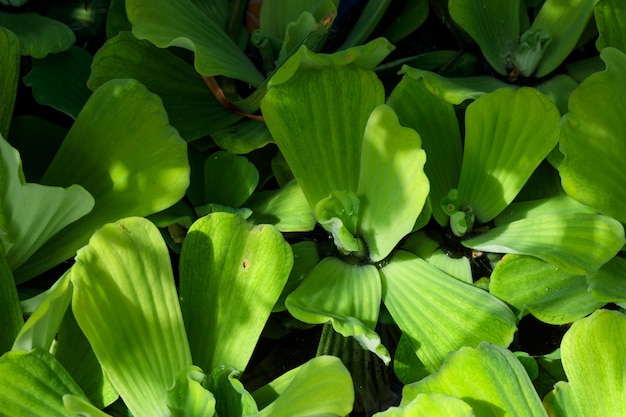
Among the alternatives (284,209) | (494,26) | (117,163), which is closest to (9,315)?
(117,163)

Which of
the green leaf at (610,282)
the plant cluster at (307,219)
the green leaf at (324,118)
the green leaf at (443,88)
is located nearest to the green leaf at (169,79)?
the plant cluster at (307,219)

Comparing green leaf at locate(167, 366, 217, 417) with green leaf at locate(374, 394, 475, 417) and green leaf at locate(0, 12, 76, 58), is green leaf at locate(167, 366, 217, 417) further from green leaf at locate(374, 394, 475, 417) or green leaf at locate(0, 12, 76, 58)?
green leaf at locate(0, 12, 76, 58)

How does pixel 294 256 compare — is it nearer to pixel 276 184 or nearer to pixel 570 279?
pixel 276 184

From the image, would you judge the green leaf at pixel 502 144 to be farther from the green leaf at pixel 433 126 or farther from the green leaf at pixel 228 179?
the green leaf at pixel 228 179

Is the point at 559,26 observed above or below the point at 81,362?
above

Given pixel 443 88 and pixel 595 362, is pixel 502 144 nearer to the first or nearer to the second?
pixel 443 88
